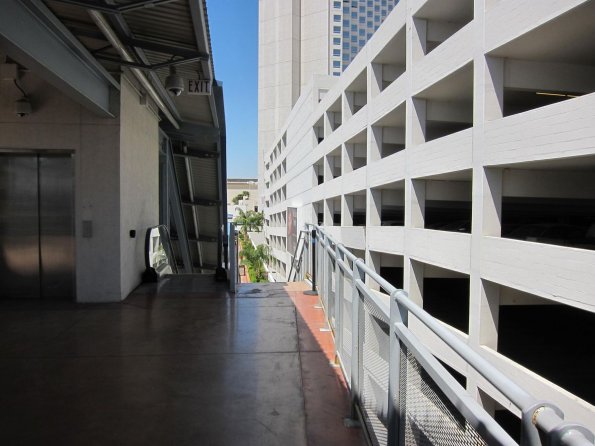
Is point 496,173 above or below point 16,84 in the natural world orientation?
Answer: below

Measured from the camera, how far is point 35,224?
6824mm

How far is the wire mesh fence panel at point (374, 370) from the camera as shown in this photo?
2.40 meters

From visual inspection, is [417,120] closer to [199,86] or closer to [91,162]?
[199,86]

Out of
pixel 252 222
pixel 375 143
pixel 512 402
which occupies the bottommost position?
pixel 252 222

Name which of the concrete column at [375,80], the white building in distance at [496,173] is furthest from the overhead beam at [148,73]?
the concrete column at [375,80]

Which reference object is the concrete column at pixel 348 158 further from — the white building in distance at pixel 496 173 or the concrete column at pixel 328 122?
the concrete column at pixel 328 122

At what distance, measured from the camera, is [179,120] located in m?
11.0

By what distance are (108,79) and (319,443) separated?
226 inches

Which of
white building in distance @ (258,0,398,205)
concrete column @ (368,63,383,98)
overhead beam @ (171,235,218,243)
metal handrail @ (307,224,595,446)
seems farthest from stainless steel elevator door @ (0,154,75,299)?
white building in distance @ (258,0,398,205)

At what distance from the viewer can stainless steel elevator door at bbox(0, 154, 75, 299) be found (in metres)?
6.79

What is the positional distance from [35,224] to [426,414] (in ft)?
23.3

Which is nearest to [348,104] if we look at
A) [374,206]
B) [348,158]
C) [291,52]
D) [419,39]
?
[348,158]

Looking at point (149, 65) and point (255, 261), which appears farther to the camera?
point (255, 261)

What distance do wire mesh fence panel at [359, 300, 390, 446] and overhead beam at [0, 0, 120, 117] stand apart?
3585 mm
